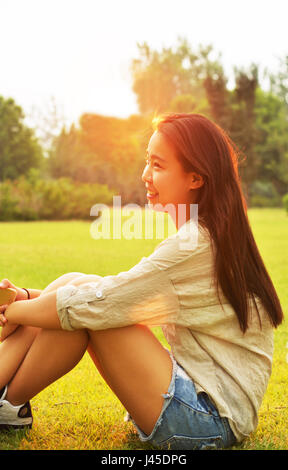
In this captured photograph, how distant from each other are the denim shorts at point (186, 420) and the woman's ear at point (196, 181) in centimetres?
65

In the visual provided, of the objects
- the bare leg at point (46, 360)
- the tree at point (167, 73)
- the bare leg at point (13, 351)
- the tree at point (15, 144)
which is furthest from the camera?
the tree at point (167, 73)

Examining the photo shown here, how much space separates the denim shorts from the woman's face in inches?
23.9

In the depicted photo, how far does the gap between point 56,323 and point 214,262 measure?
605 millimetres

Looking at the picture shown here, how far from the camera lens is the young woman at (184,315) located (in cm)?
185

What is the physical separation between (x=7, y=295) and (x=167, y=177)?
762 millimetres

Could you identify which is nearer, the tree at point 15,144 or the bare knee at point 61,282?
the bare knee at point 61,282

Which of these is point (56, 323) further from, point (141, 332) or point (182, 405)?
point (182, 405)

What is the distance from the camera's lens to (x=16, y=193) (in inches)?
756

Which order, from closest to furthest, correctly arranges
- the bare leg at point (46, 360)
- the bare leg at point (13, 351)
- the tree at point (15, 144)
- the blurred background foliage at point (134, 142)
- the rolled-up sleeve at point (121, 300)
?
the rolled-up sleeve at point (121, 300)
the bare leg at point (46, 360)
the bare leg at point (13, 351)
the blurred background foliage at point (134, 142)
the tree at point (15, 144)

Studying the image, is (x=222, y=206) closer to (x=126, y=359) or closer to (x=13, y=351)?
(x=126, y=359)

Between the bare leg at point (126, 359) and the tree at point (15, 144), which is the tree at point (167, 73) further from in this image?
the bare leg at point (126, 359)

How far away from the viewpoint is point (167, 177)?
2.02 m

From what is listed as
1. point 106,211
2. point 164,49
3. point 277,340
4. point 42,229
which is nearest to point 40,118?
point 164,49

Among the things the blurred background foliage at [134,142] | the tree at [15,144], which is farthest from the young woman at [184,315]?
the tree at [15,144]
